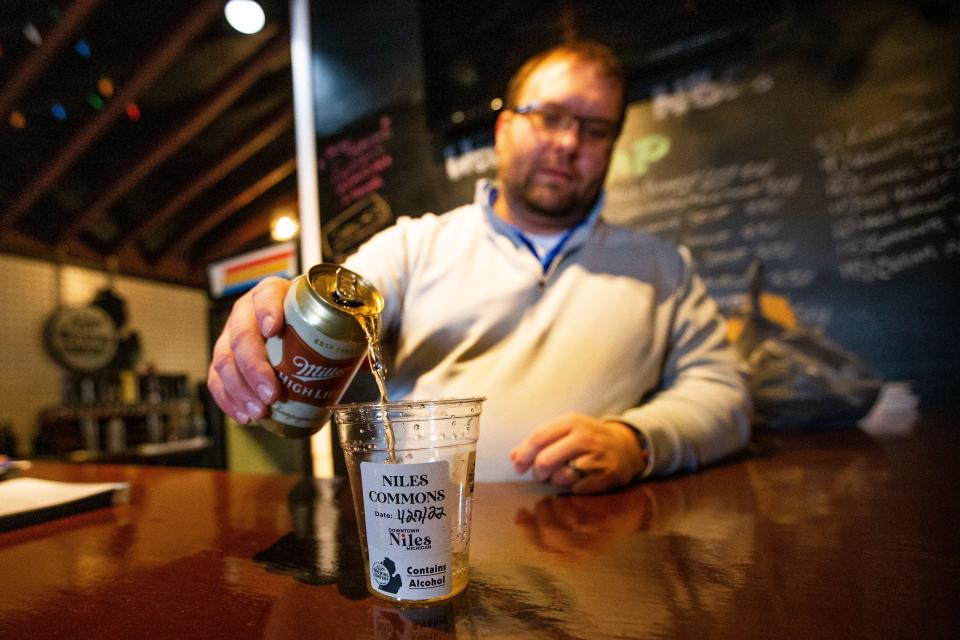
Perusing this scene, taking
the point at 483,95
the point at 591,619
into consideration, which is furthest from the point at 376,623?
the point at 483,95

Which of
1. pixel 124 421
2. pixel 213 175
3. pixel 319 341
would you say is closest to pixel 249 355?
pixel 319 341

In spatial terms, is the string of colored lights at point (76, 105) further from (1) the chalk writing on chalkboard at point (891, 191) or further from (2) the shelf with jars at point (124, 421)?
(1) the chalk writing on chalkboard at point (891, 191)

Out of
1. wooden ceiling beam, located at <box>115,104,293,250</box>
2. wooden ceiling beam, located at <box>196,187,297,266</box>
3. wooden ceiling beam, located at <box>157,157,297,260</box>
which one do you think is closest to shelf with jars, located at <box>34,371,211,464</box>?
wooden ceiling beam, located at <box>115,104,293,250</box>

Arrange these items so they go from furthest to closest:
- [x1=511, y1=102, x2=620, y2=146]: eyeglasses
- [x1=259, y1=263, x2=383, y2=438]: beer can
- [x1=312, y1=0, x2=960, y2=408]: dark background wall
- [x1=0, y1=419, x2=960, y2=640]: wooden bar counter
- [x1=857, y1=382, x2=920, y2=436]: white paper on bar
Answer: [x1=857, y1=382, x2=920, y2=436]: white paper on bar
[x1=312, y1=0, x2=960, y2=408]: dark background wall
[x1=511, y1=102, x2=620, y2=146]: eyeglasses
[x1=259, y1=263, x2=383, y2=438]: beer can
[x1=0, y1=419, x2=960, y2=640]: wooden bar counter

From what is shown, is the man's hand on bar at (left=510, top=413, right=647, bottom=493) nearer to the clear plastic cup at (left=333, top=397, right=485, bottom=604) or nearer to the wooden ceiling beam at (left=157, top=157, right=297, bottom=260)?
the clear plastic cup at (left=333, top=397, right=485, bottom=604)

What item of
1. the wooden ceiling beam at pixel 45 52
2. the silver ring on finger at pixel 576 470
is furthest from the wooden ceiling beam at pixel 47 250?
the silver ring on finger at pixel 576 470

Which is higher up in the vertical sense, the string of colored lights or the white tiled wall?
the string of colored lights

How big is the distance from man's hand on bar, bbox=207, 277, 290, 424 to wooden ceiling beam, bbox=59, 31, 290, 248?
71.1 inches

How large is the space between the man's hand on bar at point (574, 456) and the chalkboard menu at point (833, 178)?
153 cm

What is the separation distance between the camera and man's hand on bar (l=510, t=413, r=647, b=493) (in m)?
0.76

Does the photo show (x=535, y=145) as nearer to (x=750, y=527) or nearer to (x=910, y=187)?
(x=750, y=527)

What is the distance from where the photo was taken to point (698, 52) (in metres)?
1.93

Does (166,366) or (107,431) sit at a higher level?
(166,366)

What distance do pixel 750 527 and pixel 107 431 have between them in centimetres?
578
